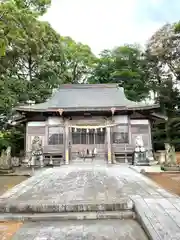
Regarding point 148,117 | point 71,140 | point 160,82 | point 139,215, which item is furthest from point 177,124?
point 139,215

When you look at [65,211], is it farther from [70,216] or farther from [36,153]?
[36,153]

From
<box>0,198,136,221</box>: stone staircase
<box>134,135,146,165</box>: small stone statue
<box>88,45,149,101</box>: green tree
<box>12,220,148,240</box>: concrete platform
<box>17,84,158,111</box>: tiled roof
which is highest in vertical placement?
<box>88,45,149,101</box>: green tree

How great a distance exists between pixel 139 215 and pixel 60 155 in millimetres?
10601

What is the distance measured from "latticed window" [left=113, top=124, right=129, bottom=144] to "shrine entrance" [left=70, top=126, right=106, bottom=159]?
72 centimetres

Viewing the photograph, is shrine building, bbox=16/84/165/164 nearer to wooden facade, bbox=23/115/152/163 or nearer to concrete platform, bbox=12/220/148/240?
wooden facade, bbox=23/115/152/163

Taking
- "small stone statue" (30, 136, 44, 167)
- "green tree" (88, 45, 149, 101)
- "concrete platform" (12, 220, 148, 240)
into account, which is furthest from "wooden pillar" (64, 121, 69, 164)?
"green tree" (88, 45, 149, 101)

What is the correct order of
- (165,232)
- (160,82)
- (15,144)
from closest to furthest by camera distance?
(165,232), (15,144), (160,82)

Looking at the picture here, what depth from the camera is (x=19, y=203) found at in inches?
161

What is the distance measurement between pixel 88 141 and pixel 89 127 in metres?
1.10

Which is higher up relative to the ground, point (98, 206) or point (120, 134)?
point (120, 134)

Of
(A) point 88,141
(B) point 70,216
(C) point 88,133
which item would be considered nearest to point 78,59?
(C) point 88,133

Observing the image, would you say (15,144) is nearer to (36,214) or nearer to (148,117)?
(148,117)

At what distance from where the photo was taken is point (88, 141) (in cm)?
1428

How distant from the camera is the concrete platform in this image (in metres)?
2.96
